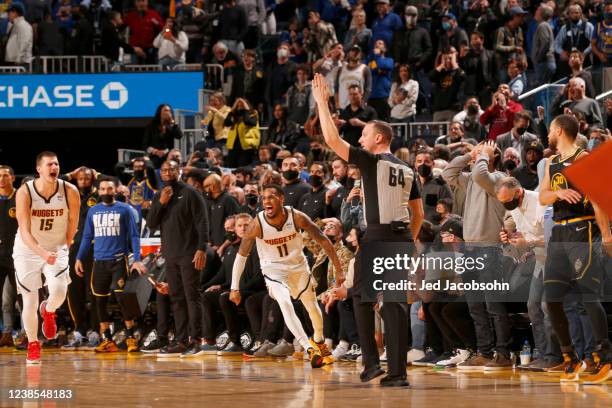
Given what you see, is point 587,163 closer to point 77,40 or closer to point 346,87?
point 346,87

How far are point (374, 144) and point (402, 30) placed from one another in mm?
11309

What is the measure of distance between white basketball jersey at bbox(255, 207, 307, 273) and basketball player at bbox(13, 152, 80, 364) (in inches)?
90.5

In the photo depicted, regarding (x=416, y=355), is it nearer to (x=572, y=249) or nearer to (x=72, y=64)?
(x=572, y=249)

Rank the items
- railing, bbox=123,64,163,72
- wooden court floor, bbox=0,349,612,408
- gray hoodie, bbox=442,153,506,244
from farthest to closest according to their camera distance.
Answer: railing, bbox=123,64,163,72 → gray hoodie, bbox=442,153,506,244 → wooden court floor, bbox=0,349,612,408

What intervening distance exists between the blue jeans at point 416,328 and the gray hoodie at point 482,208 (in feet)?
3.62

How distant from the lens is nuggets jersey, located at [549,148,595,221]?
10219 millimetres

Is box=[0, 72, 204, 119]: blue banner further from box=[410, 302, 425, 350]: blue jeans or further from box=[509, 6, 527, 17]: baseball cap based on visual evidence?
box=[410, 302, 425, 350]: blue jeans

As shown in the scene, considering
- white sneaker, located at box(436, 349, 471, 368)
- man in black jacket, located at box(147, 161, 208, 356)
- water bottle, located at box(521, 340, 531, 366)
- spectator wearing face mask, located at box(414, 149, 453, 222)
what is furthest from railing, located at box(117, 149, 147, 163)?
water bottle, located at box(521, 340, 531, 366)

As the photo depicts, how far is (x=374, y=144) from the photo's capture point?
10.1 m

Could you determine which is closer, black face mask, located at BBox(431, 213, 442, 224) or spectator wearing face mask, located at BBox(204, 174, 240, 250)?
black face mask, located at BBox(431, 213, 442, 224)

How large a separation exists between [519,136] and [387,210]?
5634 millimetres

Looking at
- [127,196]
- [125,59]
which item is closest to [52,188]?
[127,196]

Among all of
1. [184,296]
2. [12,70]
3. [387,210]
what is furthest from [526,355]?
[12,70]

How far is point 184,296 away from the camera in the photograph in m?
15.0
